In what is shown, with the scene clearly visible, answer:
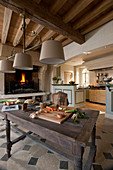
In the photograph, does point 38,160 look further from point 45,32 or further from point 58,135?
point 45,32

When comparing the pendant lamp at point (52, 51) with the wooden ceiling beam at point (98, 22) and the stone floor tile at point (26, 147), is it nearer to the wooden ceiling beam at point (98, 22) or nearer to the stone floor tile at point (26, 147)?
the stone floor tile at point (26, 147)

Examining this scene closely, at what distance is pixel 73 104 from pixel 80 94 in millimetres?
656

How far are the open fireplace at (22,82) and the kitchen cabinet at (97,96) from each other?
3.49m

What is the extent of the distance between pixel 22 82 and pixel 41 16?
389cm

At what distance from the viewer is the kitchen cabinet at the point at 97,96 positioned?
5156 millimetres

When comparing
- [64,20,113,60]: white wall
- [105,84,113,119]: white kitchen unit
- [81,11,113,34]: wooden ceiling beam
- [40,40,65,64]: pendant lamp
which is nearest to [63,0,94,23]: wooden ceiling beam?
[81,11,113,34]: wooden ceiling beam

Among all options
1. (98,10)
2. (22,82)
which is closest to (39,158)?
(98,10)

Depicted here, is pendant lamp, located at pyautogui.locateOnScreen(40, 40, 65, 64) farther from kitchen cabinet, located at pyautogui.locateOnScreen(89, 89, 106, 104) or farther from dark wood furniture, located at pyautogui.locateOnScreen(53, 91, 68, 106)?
A: kitchen cabinet, located at pyautogui.locateOnScreen(89, 89, 106, 104)

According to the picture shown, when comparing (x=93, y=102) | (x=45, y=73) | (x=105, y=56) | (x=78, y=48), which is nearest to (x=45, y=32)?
(x=78, y=48)

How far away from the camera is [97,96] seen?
5461 mm

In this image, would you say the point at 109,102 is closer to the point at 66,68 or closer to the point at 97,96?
the point at 97,96

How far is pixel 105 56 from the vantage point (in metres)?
5.05

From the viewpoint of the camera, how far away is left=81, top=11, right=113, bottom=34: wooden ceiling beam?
2166 mm

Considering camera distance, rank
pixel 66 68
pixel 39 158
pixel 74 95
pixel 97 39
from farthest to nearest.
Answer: pixel 66 68 < pixel 74 95 < pixel 97 39 < pixel 39 158
